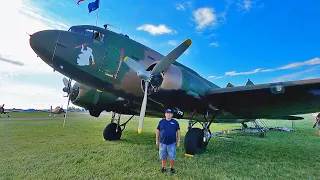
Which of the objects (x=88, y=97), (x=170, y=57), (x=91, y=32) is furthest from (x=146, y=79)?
(x=88, y=97)

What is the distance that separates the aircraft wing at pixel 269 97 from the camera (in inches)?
257

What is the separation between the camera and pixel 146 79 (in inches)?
253

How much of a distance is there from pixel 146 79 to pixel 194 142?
130 inches

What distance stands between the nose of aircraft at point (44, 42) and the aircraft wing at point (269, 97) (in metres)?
5.78

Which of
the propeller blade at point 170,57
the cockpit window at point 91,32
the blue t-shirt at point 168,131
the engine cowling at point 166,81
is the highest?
the cockpit window at point 91,32

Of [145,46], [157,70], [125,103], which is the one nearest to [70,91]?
[125,103]

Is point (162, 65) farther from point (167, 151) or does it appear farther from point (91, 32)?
point (91, 32)

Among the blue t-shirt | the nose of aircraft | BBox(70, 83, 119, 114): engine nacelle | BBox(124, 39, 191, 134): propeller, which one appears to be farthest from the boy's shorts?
BBox(70, 83, 119, 114): engine nacelle

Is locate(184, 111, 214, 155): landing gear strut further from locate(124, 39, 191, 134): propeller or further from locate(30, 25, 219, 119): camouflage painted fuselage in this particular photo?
locate(124, 39, 191, 134): propeller

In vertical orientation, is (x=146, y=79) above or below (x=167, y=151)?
above

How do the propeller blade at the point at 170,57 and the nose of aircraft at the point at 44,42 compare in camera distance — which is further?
the propeller blade at the point at 170,57

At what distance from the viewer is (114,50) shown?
7.12 meters

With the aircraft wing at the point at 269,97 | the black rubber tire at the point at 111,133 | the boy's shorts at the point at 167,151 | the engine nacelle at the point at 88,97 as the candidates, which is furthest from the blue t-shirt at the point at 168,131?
the black rubber tire at the point at 111,133

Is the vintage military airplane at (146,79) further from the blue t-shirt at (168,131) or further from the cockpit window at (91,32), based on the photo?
the blue t-shirt at (168,131)
